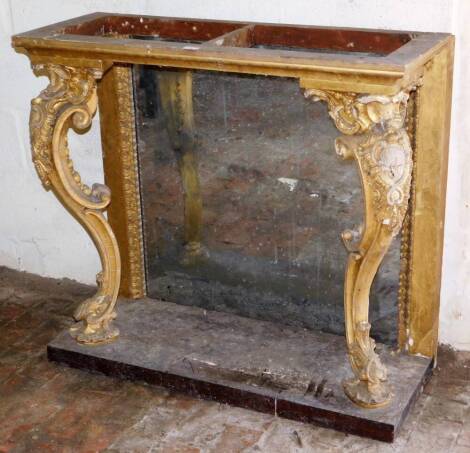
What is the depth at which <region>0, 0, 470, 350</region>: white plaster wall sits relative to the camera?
9.59 ft

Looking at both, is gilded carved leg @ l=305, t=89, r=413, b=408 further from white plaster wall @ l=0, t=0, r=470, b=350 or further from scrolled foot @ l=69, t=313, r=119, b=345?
scrolled foot @ l=69, t=313, r=119, b=345

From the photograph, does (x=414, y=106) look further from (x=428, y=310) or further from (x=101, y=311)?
(x=101, y=311)

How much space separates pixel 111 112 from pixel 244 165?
56cm

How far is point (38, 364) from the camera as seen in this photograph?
332cm

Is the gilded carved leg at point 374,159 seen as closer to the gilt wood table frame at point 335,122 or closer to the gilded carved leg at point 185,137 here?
the gilt wood table frame at point 335,122

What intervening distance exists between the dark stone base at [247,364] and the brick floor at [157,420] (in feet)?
0.15

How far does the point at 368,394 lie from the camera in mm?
2842

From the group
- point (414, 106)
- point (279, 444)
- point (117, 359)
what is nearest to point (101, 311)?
point (117, 359)

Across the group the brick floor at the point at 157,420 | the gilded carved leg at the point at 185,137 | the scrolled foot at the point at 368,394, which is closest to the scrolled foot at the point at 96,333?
the brick floor at the point at 157,420

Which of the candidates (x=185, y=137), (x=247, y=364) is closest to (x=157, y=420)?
(x=247, y=364)

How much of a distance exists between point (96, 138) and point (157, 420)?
1.20 meters

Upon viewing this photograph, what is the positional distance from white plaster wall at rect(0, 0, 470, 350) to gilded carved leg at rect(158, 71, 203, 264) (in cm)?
25

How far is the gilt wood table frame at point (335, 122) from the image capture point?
251 cm

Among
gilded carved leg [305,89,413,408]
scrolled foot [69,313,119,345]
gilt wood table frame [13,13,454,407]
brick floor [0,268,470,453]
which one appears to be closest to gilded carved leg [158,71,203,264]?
gilt wood table frame [13,13,454,407]
